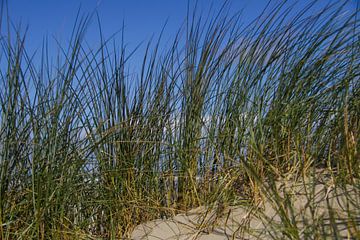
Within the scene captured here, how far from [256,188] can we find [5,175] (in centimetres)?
97

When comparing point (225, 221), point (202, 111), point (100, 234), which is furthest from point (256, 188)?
point (100, 234)

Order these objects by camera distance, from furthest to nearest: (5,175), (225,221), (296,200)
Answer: (5,175) → (225,221) → (296,200)

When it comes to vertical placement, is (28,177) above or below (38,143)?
below

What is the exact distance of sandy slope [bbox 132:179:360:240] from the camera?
1423 millimetres

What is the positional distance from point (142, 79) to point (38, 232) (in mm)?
861

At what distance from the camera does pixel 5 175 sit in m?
1.81

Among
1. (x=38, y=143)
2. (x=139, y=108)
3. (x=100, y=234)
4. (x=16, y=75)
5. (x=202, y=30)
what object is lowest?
(x=100, y=234)

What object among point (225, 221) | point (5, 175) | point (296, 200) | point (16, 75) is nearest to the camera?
point (296, 200)

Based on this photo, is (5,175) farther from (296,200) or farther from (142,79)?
(296,200)

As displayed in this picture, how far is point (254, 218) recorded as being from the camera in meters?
1.60

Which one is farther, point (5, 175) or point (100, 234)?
point (100, 234)

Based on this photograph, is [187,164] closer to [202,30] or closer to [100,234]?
[100,234]

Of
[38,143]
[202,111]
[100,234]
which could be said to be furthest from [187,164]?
[38,143]

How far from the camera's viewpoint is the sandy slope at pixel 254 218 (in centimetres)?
142
